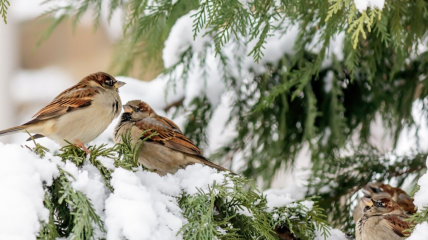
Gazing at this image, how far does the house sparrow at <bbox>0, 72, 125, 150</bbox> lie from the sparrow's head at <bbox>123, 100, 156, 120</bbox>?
11cm

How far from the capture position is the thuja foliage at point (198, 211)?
3.23 feet

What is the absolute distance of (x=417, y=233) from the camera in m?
1.04

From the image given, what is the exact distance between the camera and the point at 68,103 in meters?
1.76

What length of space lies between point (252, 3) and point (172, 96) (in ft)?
3.49

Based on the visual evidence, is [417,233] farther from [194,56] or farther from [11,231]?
[194,56]

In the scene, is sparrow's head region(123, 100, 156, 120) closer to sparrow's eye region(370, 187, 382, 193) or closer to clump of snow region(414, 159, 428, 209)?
sparrow's eye region(370, 187, 382, 193)

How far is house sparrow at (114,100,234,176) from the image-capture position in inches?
68.7

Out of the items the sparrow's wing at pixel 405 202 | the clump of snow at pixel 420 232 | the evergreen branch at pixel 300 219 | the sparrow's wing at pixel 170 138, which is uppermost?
the sparrow's wing at pixel 405 202

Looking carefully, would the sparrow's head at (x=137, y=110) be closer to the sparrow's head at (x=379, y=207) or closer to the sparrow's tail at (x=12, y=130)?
the sparrow's tail at (x=12, y=130)

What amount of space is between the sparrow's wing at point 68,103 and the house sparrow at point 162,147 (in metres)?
0.17

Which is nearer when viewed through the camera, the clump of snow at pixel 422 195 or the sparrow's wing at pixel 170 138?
the clump of snow at pixel 422 195

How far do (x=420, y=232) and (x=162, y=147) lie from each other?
930 millimetres

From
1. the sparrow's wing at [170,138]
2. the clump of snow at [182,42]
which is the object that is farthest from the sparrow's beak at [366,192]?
the clump of snow at [182,42]

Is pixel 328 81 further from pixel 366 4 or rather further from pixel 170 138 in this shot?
pixel 366 4
